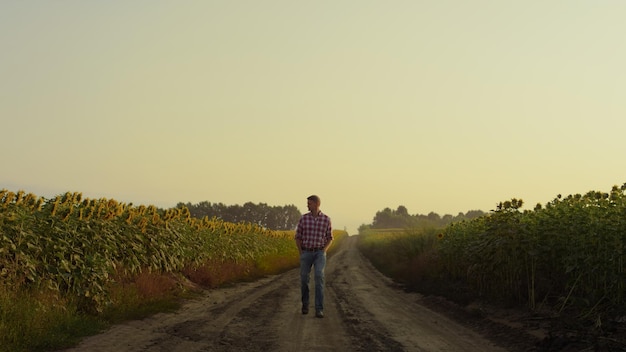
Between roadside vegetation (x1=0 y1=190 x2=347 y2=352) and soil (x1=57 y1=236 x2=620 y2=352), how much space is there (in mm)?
642

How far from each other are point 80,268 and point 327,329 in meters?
4.94

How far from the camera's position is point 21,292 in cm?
882

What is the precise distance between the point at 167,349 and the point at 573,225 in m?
7.76

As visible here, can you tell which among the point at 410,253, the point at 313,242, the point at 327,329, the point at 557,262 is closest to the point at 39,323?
the point at 327,329

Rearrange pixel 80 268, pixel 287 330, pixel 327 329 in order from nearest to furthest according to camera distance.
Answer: pixel 287 330 < pixel 327 329 < pixel 80 268

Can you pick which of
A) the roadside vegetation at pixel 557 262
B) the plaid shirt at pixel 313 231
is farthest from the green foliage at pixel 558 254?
the plaid shirt at pixel 313 231

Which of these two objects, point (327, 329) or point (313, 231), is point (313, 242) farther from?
point (327, 329)

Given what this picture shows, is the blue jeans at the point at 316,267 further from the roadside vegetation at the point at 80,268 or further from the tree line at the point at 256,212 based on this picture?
the tree line at the point at 256,212

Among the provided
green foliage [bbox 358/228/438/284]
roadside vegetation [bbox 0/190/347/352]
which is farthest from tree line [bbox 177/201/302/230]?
roadside vegetation [bbox 0/190/347/352]

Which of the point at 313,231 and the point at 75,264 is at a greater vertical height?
the point at 313,231

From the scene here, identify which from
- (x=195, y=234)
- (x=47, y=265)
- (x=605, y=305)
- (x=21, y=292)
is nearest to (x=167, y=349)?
(x=21, y=292)

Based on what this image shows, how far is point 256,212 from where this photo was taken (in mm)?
159750

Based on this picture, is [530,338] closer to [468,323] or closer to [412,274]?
[468,323]

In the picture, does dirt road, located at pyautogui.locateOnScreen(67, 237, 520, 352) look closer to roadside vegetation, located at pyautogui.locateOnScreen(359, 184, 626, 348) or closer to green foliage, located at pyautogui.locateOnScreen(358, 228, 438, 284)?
roadside vegetation, located at pyautogui.locateOnScreen(359, 184, 626, 348)
